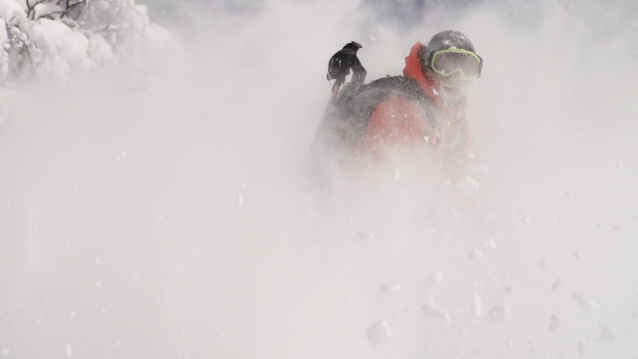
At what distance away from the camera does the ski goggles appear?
9.91 feet

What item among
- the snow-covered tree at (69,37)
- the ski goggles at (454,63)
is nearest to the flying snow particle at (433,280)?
the ski goggles at (454,63)

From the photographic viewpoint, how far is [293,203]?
341 cm

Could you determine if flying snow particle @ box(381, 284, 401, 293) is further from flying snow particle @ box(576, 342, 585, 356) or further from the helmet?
the helmet

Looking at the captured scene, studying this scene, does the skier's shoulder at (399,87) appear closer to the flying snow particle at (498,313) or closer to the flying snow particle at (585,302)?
the flying snow particle at (498,313)

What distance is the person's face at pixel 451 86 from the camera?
3039 mm

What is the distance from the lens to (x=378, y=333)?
9.04ft

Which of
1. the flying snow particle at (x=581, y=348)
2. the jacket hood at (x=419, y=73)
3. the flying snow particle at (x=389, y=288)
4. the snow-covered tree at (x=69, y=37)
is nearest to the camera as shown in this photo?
the flying snow particle at (x=581, y=348)

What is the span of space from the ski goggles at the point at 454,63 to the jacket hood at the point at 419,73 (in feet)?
0.25

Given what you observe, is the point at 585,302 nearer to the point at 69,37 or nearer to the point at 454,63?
the point at 454,63

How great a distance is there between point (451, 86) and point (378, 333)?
5.18 feet

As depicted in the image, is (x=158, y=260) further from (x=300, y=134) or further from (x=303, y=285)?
(x=300, y=134)

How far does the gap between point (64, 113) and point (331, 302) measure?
23.6 feet

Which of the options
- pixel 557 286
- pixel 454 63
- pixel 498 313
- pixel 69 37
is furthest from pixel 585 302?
pixel 69 37

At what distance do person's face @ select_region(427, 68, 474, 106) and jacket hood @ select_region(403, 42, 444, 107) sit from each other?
0.11 feet
